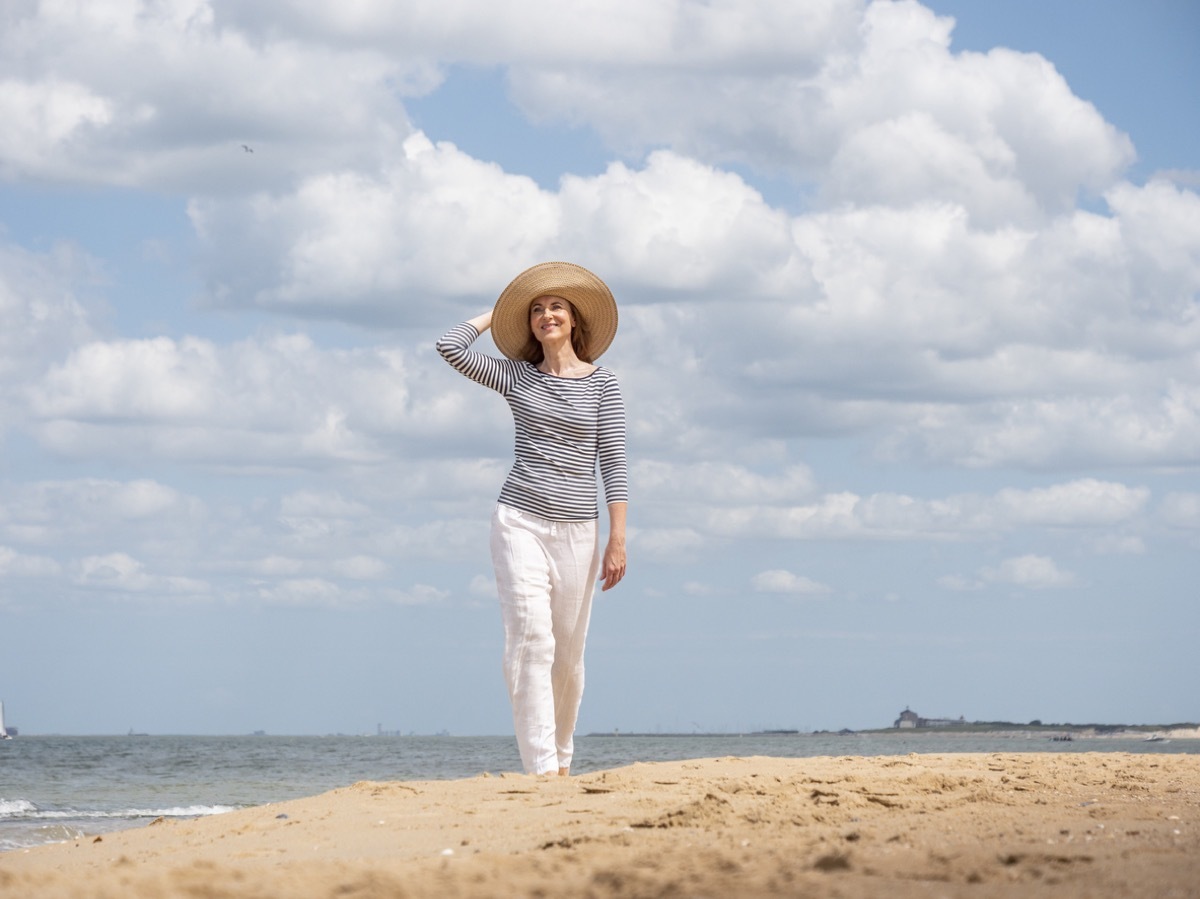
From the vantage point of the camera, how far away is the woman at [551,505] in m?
6.52

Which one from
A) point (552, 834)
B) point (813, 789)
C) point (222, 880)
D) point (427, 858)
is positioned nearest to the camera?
point (222, 880)

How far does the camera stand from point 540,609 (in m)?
6.52

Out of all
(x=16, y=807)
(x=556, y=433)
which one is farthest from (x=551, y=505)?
(x=16, y=807)

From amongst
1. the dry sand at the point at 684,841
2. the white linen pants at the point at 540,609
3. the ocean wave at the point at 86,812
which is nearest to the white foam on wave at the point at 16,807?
the ocean wave at the point at 86,812

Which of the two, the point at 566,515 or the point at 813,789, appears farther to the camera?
the point at 566,515

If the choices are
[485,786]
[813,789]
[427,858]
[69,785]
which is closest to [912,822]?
[813,789]

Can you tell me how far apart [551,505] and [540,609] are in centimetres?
49

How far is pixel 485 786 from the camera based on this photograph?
18.9 feet

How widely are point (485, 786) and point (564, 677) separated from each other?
1.11 metres

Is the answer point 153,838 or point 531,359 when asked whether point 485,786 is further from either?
point 531,359

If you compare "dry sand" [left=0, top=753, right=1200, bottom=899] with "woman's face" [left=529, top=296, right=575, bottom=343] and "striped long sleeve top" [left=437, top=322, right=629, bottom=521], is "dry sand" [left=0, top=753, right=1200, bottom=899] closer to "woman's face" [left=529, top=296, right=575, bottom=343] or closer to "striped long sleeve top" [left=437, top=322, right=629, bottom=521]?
"striped long sleeve top" [left=437, top=322, right=629, bottom=521]

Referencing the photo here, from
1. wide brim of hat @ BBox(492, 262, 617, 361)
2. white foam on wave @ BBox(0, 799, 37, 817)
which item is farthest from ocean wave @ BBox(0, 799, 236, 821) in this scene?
wide brim of hat @ BBox(492, 262, 617, 361)

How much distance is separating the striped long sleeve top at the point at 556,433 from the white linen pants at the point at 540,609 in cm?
9

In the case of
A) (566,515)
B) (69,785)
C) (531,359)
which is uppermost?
(531,359)
